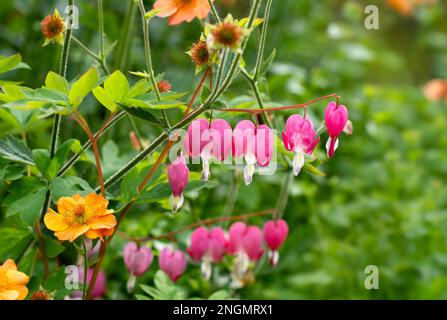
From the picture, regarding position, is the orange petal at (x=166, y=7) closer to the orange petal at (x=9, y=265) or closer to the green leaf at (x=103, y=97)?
the green leaf at (x=103, y=97)

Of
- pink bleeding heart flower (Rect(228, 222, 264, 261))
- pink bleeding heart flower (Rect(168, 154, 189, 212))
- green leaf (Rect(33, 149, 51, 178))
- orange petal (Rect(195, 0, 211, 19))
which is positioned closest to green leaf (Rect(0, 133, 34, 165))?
green leaf (Rect(33, 149, 51, 178))

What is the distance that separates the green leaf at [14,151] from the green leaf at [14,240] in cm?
16

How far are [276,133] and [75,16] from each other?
1.16ft

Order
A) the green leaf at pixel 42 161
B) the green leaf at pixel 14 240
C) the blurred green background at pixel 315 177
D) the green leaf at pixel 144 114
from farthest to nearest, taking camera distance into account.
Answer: the blurred green background at pixel 315 177 → the green leaf at pixel 14 240 → the green leaf at pixel 42 161 → the green leaf at pixel 144 114

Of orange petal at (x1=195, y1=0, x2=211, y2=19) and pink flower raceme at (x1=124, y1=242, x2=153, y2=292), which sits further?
pink flower raceme at (x1=124, y1=242, x2=153, y2=292)

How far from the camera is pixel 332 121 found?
3.64 ft

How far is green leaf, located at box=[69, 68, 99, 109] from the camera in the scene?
1.05 meters

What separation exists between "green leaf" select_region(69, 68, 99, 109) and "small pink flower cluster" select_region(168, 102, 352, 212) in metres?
0.15

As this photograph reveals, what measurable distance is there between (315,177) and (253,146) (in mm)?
1240

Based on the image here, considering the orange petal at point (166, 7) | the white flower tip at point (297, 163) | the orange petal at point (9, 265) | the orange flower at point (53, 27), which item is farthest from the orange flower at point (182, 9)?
the orange petal at point (9, 265)

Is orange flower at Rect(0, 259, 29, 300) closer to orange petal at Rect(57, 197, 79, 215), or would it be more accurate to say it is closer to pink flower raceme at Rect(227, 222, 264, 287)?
orange petal at Rect(57, 197, 79, 215)

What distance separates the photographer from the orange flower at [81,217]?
108 cm

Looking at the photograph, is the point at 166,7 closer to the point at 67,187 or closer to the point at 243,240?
the point at 67,187
